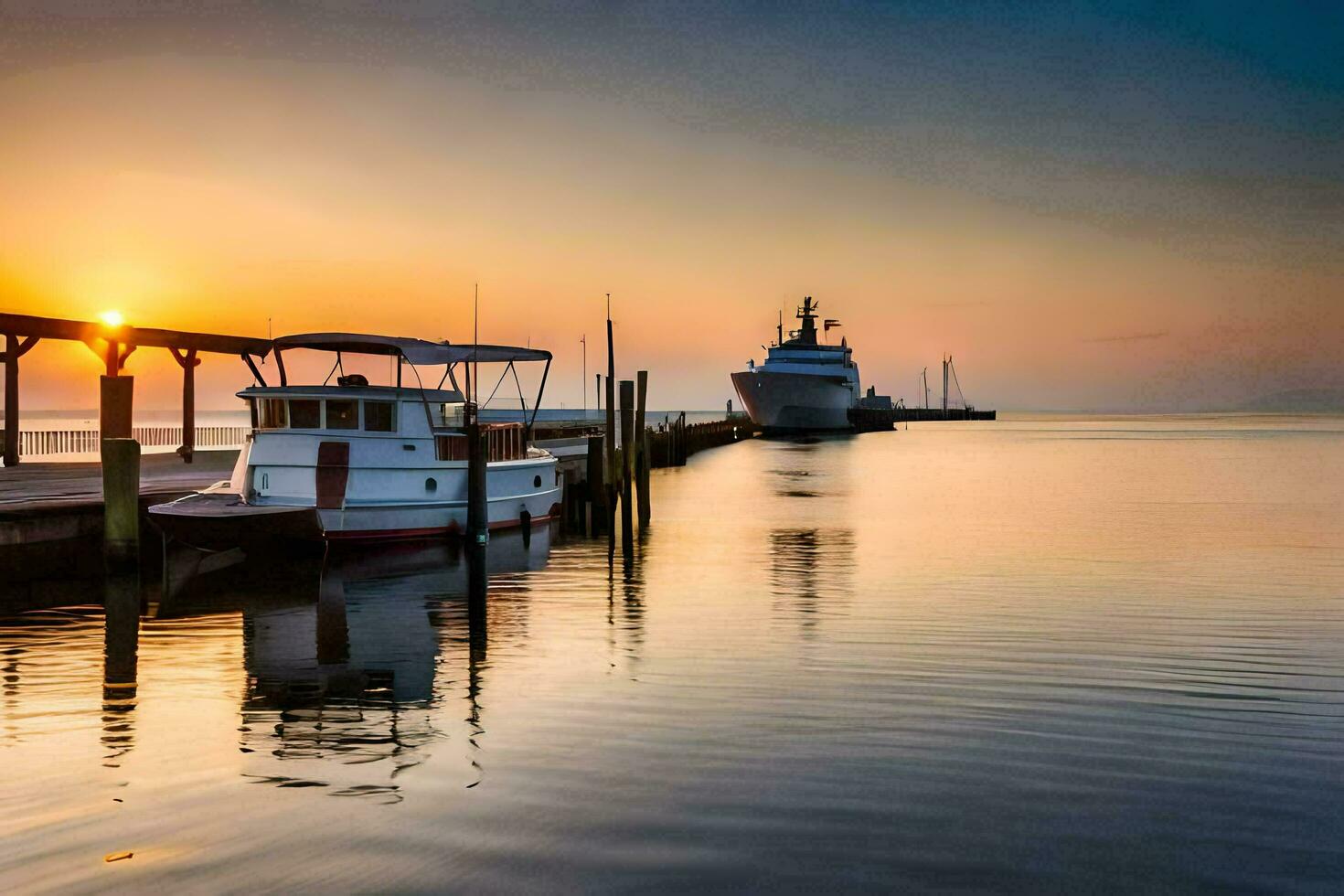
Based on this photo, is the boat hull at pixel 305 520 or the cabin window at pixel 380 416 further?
the cabin window at pixel 380 416

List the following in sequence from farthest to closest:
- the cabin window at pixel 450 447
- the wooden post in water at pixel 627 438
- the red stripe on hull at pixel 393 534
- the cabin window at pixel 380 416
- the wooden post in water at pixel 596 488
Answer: the wooden post in water at pixel 627 438 → the wooden post in water at pixel 596 488 → the cabin window at pixel 450 447 → the cabin window at pixel 380 416 → the red stripe on hull at pixel 393 534

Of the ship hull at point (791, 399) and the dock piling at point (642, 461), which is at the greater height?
the ship hull at point (791, 399)

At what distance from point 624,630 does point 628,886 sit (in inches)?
342

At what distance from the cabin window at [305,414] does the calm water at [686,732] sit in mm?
3150

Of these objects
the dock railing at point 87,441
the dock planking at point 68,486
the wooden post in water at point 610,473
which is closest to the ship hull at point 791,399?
the dock railing at point 87,441

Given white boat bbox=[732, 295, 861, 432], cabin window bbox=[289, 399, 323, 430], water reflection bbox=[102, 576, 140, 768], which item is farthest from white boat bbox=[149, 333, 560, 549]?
white boat bbox=[732, 295, 861, 432]

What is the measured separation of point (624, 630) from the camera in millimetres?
14828

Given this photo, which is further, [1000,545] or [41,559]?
[1000,545]

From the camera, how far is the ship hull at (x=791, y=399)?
12056 centimetres

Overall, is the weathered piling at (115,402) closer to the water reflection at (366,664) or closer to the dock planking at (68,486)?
the dock planking at (68,486)

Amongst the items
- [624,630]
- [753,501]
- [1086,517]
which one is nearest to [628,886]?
[624,630]

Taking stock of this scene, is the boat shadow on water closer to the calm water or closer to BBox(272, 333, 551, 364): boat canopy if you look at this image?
the calm water

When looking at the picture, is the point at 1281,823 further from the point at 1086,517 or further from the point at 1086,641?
the point at 1086,517

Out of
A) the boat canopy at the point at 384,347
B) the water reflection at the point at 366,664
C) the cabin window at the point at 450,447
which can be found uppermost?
the boat canopy at the point at 384,347
